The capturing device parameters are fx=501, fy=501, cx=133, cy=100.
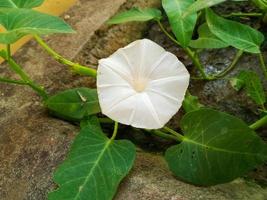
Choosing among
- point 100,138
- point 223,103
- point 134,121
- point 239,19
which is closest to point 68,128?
point 100,138

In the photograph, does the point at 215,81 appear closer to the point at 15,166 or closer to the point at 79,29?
the point at 79,29

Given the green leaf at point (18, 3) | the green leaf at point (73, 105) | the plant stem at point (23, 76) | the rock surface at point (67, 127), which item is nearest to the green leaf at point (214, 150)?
the rock surface at point (67, 127)

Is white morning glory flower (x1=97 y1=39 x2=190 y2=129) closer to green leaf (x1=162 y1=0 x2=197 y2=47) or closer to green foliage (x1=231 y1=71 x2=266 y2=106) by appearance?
green leaf (x1=162 y1=0 x2=197 y2=47)

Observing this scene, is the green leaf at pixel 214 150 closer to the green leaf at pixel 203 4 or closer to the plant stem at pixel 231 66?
the green leaf at pixel 203 4

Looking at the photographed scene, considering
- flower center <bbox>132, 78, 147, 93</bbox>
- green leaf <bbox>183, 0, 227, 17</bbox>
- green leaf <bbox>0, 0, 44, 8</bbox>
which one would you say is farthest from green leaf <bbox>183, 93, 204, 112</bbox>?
green leaf <bbox>0, 0, 44, 8</bbox>

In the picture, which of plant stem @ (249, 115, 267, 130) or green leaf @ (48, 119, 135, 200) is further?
plant stem @ (249, 115, 267, 130)
